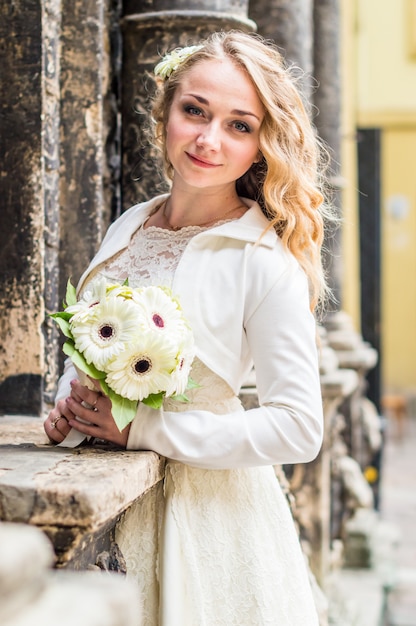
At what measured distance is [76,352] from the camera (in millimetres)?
2098

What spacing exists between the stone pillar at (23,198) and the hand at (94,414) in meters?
0.83

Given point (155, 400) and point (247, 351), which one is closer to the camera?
point (155, 400)

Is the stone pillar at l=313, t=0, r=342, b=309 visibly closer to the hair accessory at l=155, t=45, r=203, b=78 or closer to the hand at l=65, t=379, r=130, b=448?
the hair accessory at l=155, t=45, r=203, b=78

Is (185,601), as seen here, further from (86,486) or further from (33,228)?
(33,228)

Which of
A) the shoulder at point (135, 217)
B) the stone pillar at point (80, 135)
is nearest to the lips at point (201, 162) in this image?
the shoulder at point (135, 217)

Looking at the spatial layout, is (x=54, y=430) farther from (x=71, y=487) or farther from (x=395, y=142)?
(x=395, y=142)

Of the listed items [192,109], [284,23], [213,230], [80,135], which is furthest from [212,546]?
[284,23]

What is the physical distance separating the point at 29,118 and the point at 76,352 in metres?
1.12

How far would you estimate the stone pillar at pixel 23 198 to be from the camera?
300cm

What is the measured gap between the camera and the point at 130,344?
2035 mm

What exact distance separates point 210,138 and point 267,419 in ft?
2.02

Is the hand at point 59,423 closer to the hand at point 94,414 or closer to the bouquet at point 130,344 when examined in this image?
the hand at point 94,414

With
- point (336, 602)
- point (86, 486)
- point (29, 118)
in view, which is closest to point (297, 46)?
point (29, 118)

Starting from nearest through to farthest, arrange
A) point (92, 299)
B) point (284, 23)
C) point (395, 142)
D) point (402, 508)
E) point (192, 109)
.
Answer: point (92, 299)
point (192, 109)
point (284, 23)
point (402, 508)
point (395, 142)
